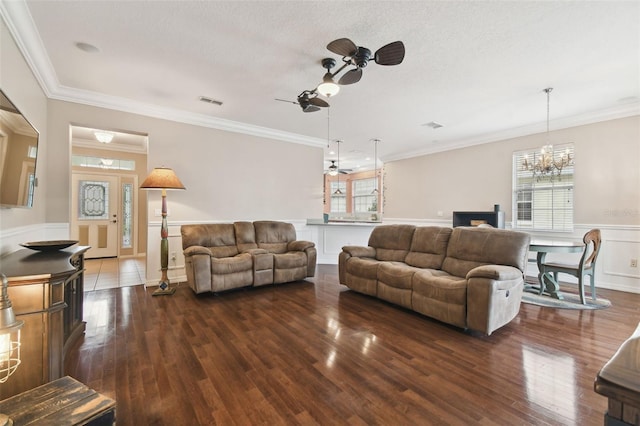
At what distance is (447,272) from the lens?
3600 mm

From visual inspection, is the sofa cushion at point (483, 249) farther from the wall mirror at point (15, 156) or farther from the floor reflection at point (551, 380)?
the wall mirror at point (15, 156)

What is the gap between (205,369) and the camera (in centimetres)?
223

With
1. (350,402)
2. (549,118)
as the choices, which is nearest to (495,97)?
(549,118)

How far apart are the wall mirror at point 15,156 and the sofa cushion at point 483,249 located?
423 centimetres

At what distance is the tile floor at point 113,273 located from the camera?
4.73m

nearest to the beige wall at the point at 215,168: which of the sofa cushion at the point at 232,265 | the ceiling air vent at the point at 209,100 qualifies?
the ceiling air vent at the point at 209,100

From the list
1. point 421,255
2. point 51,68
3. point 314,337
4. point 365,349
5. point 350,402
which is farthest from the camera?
point 421,255

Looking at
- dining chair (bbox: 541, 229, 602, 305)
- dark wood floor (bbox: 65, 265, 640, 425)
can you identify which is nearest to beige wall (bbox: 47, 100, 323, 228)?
dark wood floor (bbox: 65, 265, 640, 425)

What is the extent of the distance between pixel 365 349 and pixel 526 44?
10.7 ft

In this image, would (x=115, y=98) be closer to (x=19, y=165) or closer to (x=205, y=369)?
(x=19, y=165)

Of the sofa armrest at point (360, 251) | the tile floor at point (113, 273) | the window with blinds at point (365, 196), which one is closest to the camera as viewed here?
the sofa armrest at point (360, 251)

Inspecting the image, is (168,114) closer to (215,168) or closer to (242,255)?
(215,168)

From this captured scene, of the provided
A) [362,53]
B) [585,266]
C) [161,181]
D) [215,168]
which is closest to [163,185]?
[161,181]

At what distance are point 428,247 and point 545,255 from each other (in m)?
1.82
